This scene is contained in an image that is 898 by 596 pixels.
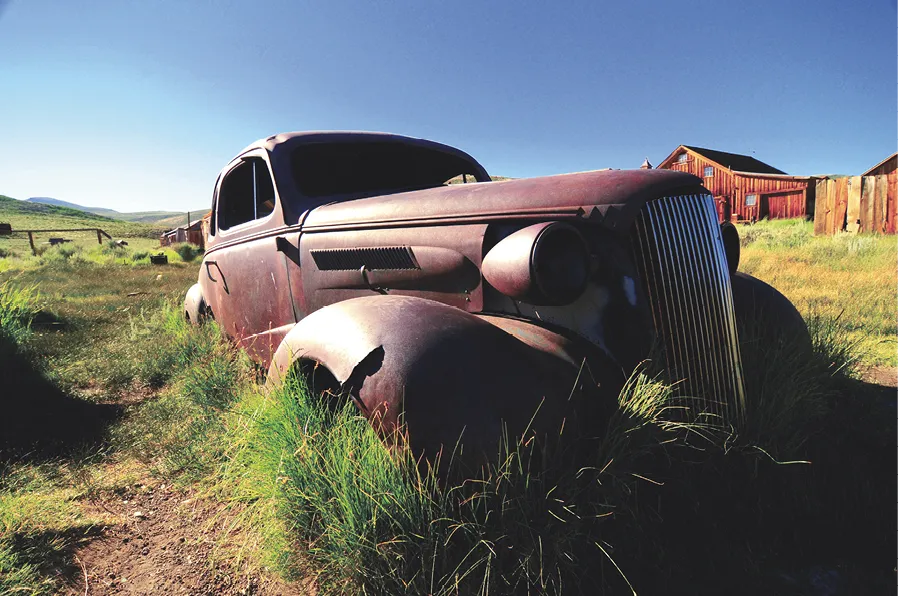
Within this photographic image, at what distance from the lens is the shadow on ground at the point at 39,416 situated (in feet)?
9.81

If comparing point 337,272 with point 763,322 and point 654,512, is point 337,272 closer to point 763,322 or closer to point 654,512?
point 654,512

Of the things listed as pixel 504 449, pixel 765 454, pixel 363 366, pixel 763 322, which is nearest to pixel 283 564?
pixel 363 366

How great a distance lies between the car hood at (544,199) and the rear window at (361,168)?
82 cm

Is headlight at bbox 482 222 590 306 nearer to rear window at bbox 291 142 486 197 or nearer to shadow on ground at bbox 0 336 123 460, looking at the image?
Result: rear window at bbox 291 142 486 197

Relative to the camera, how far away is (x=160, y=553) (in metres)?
2.03

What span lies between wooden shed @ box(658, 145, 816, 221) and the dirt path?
1056 inches

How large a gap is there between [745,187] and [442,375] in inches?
1309

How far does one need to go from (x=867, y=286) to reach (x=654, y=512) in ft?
24.1

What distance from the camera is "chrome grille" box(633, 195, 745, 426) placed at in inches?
78.2

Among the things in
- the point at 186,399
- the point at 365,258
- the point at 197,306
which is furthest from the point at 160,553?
the point at 197,306

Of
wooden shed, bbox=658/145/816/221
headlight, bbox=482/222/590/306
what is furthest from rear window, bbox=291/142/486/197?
wooden shed, bbox=658/145/816/221

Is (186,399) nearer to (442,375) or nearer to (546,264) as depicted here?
(442,375)

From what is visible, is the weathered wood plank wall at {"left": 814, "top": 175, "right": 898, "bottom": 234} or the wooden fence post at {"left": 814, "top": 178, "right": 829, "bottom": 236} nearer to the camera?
the weathered wood plank wall at {"left": 814, "top": 175, "right": 898, "bottom": 234}

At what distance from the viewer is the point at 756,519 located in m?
1.91
